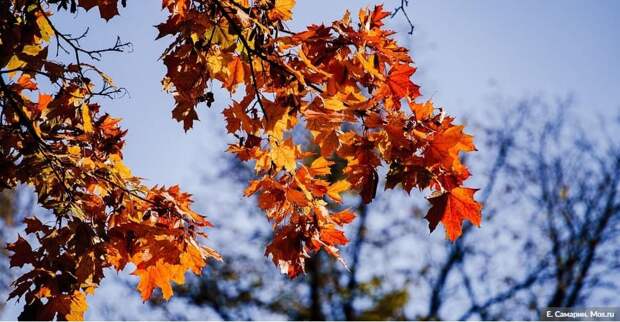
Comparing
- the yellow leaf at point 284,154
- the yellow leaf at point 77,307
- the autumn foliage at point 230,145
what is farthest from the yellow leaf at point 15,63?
the yellow leaf at point 284,154

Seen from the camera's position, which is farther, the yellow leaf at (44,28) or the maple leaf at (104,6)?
the yellow leaf at (44,28)

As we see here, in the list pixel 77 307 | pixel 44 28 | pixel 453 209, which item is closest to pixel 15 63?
pixel 44 28

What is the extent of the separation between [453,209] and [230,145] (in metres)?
1.24

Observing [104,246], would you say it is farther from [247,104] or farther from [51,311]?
[247,104]

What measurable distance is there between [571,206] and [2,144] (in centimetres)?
1214

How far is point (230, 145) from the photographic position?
2.88 meters

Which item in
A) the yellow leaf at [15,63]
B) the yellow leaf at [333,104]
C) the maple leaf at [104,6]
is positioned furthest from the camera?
the yellow leaf at [15,63]

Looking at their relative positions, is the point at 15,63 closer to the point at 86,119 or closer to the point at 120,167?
the point at 86,119

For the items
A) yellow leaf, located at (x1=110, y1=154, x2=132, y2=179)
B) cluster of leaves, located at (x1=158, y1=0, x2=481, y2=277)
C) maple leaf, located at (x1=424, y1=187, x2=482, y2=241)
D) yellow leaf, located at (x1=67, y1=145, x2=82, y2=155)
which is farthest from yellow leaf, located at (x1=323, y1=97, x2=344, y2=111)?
yellow leaf, located at (x1=67, y1=145, x2=82, y2=155)

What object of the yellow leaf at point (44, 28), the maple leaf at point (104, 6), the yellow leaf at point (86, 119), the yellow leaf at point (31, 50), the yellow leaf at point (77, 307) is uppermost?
the yellow leaf at point (44, 28)

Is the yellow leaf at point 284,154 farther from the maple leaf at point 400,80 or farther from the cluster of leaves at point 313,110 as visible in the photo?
the maple leaf at point 400,80

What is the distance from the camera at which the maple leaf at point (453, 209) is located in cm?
225

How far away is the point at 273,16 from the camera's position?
277 centimetres

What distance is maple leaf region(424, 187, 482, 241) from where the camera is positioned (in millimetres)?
2250
